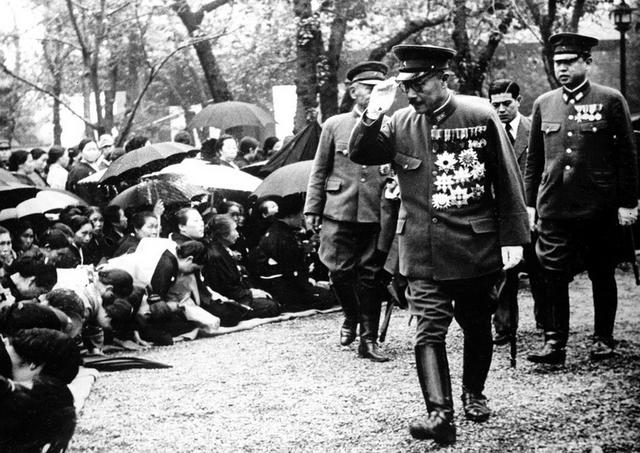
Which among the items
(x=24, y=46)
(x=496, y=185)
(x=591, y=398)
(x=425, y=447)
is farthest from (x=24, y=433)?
(x=24, y=46)

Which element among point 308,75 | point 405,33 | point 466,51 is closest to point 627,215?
point 308,75

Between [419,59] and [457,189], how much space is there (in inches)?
27.1

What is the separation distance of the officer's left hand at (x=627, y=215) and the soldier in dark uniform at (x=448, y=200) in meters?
1.80

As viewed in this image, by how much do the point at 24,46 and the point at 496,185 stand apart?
21742 millimetres

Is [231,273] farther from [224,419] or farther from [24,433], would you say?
[24,433]

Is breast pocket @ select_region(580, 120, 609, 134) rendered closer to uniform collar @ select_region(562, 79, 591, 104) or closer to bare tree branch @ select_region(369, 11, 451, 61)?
uniform collar @ select_region(562, 79, 591, 104)

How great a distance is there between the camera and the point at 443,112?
5.21 metres

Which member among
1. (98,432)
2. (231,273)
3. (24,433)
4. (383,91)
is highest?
(383,91)

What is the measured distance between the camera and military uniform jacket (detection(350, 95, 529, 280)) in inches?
203

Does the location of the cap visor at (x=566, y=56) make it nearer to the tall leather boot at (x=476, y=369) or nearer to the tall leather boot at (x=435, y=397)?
the tall leather boot at (x=476, y=369)

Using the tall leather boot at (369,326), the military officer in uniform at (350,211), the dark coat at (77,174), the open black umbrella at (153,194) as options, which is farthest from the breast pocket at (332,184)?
the dark coat at (77,174)

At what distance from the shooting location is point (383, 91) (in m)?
5.00

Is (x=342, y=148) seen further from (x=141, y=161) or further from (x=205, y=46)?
(x=205, y=46)

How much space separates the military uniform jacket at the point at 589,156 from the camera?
6758 mm
